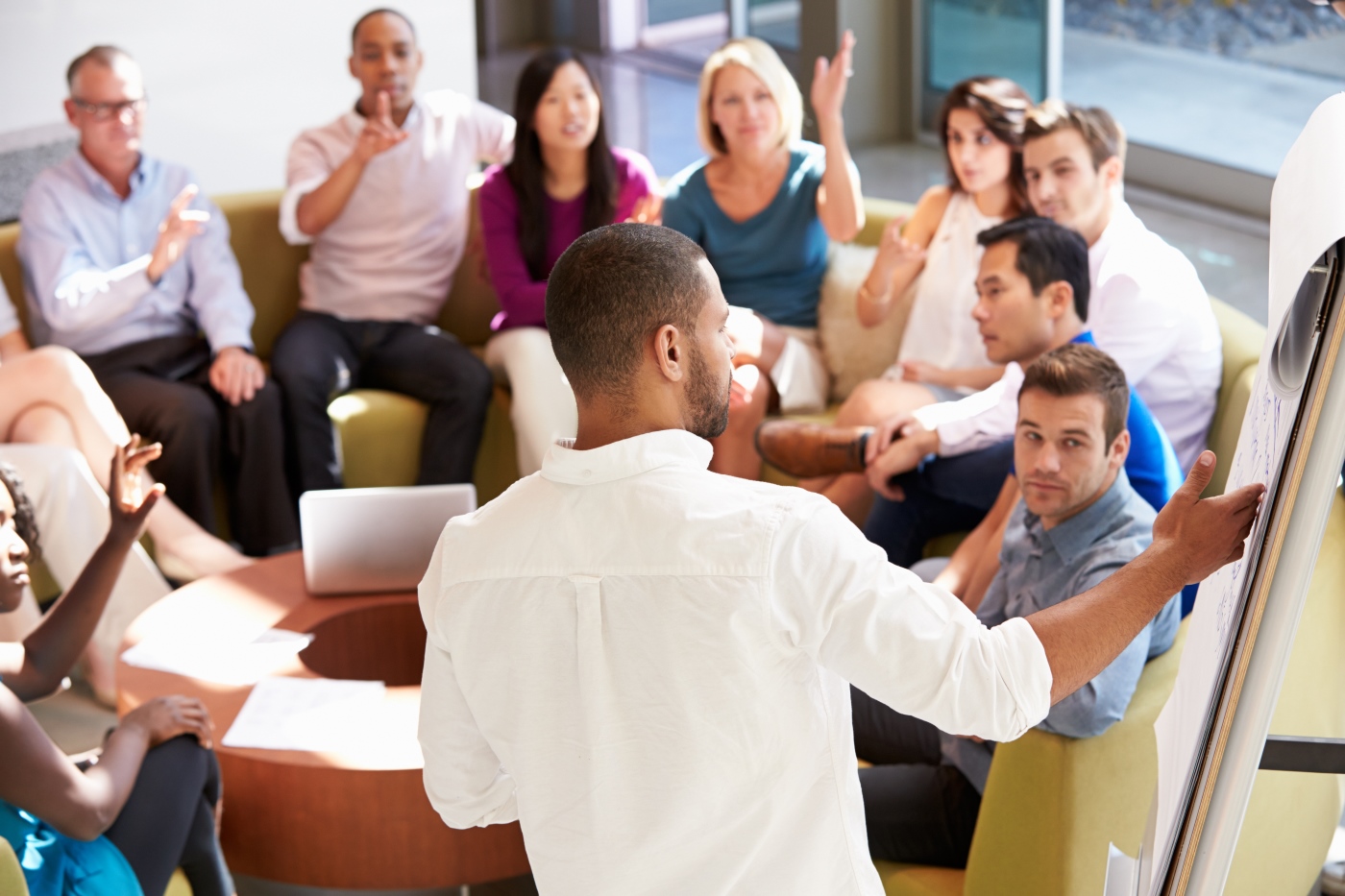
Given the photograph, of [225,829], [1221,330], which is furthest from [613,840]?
[1221,330]

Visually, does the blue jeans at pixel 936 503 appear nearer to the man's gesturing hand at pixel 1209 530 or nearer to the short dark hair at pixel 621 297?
the man's gesturing hand at pixel 1209 530

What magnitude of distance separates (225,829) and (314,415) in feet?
5.33

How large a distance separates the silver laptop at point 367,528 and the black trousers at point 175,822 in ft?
2.37

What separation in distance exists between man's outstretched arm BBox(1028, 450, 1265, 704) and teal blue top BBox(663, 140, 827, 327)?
8.65ft

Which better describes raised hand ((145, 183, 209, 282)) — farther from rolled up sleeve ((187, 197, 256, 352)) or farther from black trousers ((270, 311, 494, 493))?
black trousers ((270, 311, 494, 493))

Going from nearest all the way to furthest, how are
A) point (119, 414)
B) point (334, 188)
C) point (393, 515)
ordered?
1. point (393, 515)
2. point (119, 414)
3. point (334, 188)

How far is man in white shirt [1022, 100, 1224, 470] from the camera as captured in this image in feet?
10.1

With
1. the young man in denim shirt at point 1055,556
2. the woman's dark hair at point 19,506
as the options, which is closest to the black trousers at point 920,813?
the young man in denim shirt at point 1055,556

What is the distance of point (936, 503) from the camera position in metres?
3.38

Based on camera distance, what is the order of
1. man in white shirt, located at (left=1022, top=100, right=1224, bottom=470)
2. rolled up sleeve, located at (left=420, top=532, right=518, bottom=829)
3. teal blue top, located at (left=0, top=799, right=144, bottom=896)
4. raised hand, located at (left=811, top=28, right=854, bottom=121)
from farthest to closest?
raised hand, located at (left=811, top=28, right=854, bottom=121)
man in white shirt, located at (left=1022, top=100, right=1224, bottom=470)
teal blue top, located at (left=0, top=799, right=144, bottom=896)
rolled up sleeve, located at (left=420, top=532, right=518, bottom=829)

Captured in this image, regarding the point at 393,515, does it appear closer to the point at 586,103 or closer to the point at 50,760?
the point at 50,760

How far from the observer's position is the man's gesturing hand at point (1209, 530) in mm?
1443

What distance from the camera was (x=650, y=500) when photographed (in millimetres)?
1426

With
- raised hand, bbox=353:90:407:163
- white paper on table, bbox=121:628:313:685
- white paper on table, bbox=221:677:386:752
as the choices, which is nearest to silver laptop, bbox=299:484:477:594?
white paper on table, bbox=121:628:313:685
